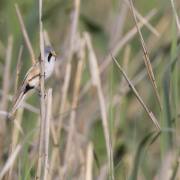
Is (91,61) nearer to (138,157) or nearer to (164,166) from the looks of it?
(138,157)

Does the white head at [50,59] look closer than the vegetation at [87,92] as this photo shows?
Yes

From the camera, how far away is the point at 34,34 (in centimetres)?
291

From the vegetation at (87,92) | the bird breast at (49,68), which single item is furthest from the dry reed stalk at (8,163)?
the bird breast at (49,68)

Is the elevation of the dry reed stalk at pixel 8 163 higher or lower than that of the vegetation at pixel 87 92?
lower

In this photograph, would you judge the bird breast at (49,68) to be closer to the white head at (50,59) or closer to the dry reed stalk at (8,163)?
the white head at (50,59)

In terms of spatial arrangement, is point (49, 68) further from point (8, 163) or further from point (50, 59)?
point (8, 163)

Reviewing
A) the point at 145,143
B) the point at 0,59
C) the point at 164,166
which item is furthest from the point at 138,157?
the point at 0,59

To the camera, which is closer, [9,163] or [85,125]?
[9,163]

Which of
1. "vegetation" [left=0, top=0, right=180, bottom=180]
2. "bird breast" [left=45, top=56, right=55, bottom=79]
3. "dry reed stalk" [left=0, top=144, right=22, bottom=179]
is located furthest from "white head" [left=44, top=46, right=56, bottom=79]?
"dry reed stalk" [left=0, top=144, right=22, bottom=179]

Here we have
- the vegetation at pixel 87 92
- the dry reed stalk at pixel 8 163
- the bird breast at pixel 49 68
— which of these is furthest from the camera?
the vegetation at pixel 87 92

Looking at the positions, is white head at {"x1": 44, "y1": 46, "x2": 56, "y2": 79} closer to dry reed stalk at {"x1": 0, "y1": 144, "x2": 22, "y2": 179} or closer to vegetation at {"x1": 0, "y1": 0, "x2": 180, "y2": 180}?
vegetation at {"x1": 0, "y1": 0, "x2": 180, "y2": 180}

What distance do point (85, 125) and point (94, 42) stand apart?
46cm

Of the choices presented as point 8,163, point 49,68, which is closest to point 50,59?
point 49,68

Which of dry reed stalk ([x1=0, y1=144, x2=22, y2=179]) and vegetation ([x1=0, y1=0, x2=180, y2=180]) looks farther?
vegetation ([x1=0, y1=0, x2=180, y2=180])
